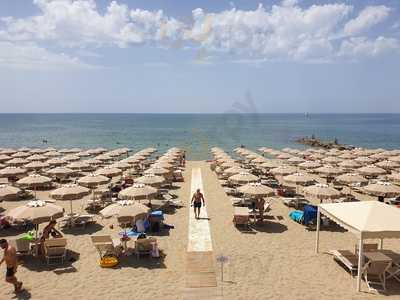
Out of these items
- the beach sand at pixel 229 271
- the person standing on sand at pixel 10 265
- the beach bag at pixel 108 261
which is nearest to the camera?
the person standing on sand at pixel 10 265

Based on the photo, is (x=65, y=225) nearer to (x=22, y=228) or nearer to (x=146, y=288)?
(x=22, y=228)

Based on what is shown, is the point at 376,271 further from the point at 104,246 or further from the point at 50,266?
the point at 50,266

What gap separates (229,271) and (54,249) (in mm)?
4764

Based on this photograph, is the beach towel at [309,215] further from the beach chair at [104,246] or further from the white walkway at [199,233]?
the beach chair at [104,246]

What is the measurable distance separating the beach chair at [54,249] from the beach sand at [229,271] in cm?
29

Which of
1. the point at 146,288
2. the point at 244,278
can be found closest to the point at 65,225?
the point at 146,288

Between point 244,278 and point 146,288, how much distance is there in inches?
94.0

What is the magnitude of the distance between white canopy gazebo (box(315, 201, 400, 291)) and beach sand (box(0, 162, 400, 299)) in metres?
1.23

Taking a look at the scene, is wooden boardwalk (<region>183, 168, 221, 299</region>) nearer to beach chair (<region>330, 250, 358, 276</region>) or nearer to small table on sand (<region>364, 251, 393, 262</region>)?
beach chair (<region>330, 250, 358, 276</region>)

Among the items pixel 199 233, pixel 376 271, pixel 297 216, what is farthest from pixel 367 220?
pixel 199 233

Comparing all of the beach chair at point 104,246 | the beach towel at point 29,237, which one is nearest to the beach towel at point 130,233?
the beach chair at point 104,246

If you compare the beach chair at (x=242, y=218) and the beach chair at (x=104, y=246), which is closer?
the beach chair at (x=104, y=246)

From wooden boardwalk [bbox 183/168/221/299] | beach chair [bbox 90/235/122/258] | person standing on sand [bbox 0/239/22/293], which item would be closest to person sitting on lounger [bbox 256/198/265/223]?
wooden boardwalk [bbox 183/168/221/299]

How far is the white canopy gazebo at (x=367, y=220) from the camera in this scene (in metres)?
8.50
